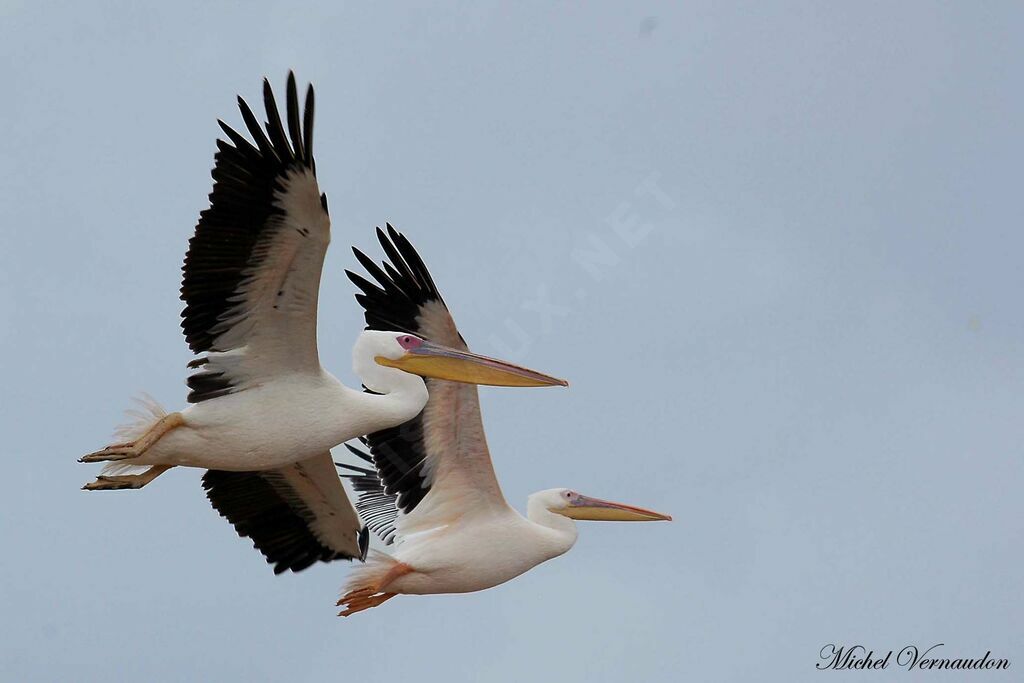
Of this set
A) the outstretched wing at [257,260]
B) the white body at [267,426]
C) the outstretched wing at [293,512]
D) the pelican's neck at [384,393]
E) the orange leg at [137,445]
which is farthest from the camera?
the outstretched wing at [293,512]

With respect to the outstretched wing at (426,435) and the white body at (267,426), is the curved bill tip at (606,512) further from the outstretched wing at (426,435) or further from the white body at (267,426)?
the white body at (267,426)

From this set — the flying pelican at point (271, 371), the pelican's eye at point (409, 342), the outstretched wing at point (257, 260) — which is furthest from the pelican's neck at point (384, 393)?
the outstretched wing at point (257, 260)

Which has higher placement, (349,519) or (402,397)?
(402,397)

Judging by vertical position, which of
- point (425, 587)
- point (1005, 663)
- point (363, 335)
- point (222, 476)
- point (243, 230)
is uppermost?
→ point (243, 230)

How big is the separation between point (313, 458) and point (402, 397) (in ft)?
3.69

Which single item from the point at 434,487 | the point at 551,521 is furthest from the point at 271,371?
the point at 551,521

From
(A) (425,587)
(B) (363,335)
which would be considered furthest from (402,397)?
(A) (425,587)

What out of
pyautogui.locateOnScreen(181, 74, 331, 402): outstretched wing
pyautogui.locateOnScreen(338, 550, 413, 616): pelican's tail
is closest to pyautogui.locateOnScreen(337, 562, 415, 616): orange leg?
pyautogui.locateOnScreen(338, 550, 413, 616): pelican's tail

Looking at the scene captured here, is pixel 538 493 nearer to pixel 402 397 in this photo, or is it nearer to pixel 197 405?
pixel 402 397

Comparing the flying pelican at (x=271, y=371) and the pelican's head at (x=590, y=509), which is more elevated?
the flying pelican at (x=271, y=371)

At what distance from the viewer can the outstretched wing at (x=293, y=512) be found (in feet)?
57.2

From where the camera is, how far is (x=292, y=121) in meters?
14.6

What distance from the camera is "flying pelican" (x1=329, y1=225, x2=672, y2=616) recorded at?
17.7 metres

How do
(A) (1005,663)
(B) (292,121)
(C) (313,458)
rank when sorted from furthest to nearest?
(A) (1005,663) < (C) (313,458) < (B) (292,121)
